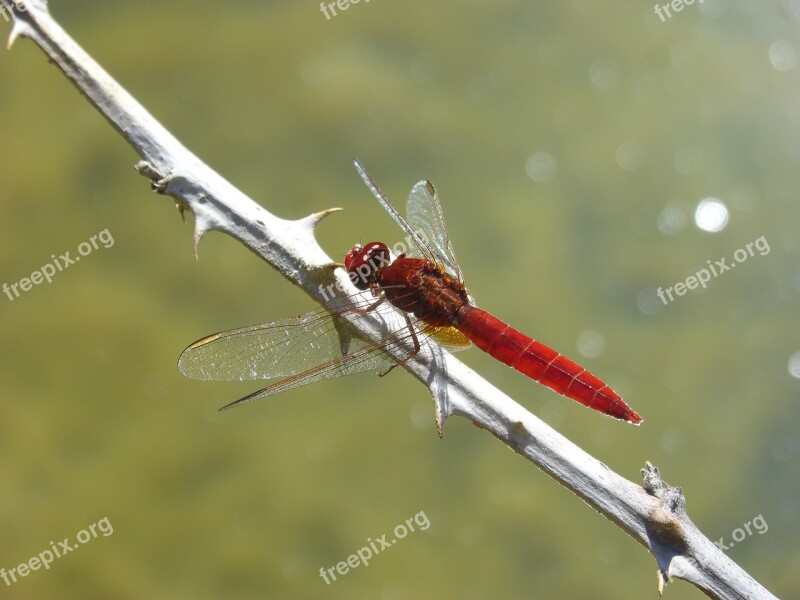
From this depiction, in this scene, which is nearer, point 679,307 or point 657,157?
point 679,307

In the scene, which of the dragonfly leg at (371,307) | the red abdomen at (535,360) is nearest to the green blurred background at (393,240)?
the red abdomen at (535,360)

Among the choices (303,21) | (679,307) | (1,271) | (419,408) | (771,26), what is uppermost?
(303,21)

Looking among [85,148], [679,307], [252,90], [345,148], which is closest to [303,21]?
[252,90]

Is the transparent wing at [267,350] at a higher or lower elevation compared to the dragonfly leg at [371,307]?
higher

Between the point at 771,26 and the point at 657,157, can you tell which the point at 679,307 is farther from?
the point at 771,26

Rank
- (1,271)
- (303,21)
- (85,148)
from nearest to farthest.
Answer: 1. (1,271)
2. (85,148)
3. (303,21)

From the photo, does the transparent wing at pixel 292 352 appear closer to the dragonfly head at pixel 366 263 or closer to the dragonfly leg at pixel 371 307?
the dragonfly leg at pixel 371 307

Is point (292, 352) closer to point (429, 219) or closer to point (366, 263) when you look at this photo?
point (366, 263)
